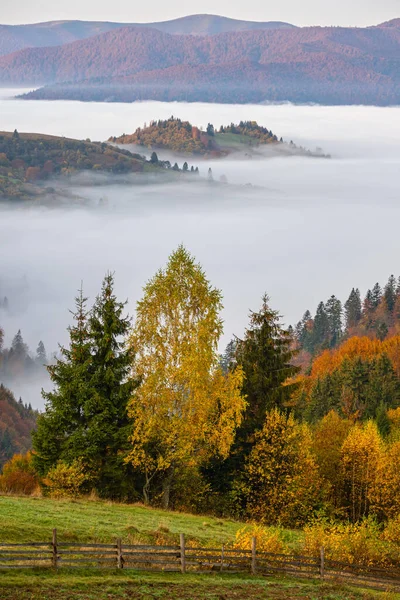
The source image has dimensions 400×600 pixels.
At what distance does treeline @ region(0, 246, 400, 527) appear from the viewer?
4747 centimetres

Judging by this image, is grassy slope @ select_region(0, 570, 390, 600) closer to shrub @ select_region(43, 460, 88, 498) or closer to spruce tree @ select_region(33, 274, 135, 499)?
shrub @ select_region(43, 460, 88, 498)

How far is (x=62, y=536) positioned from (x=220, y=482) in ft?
65.9

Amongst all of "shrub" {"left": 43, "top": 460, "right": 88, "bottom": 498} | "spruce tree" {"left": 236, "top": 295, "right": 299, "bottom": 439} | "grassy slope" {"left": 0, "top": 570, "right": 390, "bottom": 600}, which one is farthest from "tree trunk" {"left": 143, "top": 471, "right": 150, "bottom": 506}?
"grassy slope" {"left": 0, "top": 570, "right": 390, "bottom": 600}

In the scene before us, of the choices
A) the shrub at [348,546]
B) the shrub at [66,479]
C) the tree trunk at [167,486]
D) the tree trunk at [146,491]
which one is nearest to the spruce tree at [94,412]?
the tree trunk at [146,491]

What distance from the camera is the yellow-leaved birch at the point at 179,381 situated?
47.1 meters

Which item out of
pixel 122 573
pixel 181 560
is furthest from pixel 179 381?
pixel 122 573

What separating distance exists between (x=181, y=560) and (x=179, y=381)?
56.9ft

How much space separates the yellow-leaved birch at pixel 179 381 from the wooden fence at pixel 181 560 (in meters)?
12.7

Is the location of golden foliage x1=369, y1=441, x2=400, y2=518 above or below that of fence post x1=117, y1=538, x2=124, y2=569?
below

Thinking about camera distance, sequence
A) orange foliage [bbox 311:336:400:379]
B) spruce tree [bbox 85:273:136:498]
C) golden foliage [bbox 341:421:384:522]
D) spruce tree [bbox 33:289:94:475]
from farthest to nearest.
A: orange foliage [bbox 311:336:400:379]
golden foliage [bbox 341:421:384:522]
spruce tree [bbox 33:289:94:475]
spruce tree [bbox 85:273:136:498]

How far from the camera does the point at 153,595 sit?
2739cm

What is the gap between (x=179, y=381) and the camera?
47.6 metres

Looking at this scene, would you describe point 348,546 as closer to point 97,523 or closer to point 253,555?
point 253,555

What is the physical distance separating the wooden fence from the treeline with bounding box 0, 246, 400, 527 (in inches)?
527
